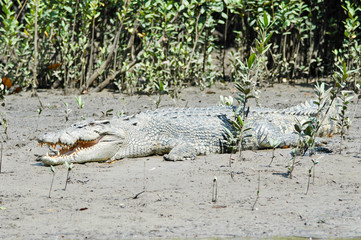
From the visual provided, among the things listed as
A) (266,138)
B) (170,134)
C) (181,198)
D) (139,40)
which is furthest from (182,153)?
(139,40)

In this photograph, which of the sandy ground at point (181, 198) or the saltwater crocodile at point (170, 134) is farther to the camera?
the saltwater crocodile at point (170, 134)

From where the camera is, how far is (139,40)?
1166 cm

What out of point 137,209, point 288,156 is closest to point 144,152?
point 288,156

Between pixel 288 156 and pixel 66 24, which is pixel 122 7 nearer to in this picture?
pixel 66 24

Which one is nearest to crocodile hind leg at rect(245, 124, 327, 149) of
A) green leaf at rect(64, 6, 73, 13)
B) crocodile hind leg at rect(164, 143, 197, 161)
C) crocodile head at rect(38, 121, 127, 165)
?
crocodile hind leg at rect(164, 143, 197, 161)

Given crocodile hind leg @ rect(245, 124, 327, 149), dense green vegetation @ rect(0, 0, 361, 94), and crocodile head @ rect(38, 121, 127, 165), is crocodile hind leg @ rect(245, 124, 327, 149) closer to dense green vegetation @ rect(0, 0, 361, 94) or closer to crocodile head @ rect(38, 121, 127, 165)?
crocodile head @ rect(38, 121, 127, 165)

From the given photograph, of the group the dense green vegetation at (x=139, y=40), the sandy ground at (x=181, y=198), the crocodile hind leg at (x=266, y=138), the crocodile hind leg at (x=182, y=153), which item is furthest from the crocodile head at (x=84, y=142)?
the dense green vegetation at (x=139, y=40)

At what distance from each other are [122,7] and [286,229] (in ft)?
22.2

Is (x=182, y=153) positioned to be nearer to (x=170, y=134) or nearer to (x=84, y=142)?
(x=170, y=134)

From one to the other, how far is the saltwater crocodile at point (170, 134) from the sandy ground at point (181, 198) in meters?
0.17

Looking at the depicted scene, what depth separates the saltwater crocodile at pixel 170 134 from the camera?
22.0 feet

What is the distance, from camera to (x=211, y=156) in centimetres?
685

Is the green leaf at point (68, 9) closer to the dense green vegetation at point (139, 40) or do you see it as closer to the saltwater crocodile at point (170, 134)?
the dense green vegetation at point (139, 40)

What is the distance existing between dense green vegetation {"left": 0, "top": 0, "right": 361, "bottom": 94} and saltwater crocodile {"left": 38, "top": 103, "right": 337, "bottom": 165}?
8.71 feet
